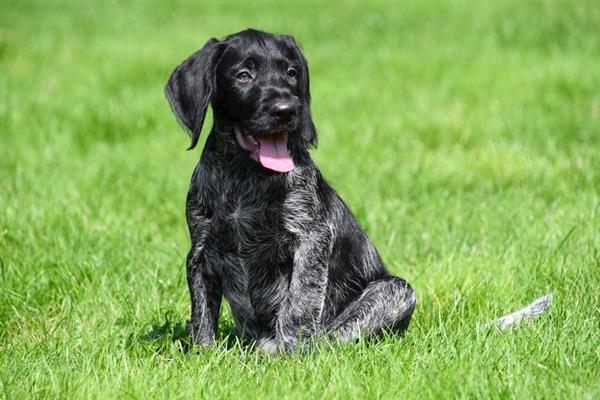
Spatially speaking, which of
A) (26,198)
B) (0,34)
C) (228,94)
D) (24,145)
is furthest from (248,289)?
(0,34)

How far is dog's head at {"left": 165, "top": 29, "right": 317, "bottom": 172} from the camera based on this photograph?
4.36m

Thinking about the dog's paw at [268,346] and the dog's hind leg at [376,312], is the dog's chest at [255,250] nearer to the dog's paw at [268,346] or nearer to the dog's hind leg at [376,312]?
the dog's paw at [268,346]

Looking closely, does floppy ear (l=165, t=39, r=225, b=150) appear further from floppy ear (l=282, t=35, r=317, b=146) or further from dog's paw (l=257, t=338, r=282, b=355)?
dog's paw (l=257, t=338, r=282, b=355)

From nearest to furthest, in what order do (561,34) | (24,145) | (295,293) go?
(295,293) → (24,145) → (561,34)

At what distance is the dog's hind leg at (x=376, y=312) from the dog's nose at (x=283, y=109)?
1.04 m

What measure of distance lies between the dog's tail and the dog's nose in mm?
1377

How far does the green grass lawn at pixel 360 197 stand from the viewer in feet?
13.4

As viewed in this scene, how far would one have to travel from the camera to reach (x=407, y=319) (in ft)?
15.5

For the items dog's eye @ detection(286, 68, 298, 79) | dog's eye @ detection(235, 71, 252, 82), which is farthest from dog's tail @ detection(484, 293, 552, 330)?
dog's eye @ detection(235, 71, 252, 82)

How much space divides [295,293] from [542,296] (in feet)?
4.66

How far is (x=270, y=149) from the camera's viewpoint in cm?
443

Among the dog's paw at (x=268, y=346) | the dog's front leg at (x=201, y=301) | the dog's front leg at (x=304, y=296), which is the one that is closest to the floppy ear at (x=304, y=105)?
the dog's front leg at (x=304, y=296)

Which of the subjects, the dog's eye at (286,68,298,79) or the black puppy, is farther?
the dog's eye at (286,68,298,79)

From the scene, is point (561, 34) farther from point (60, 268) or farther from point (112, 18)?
point (60, 268)
